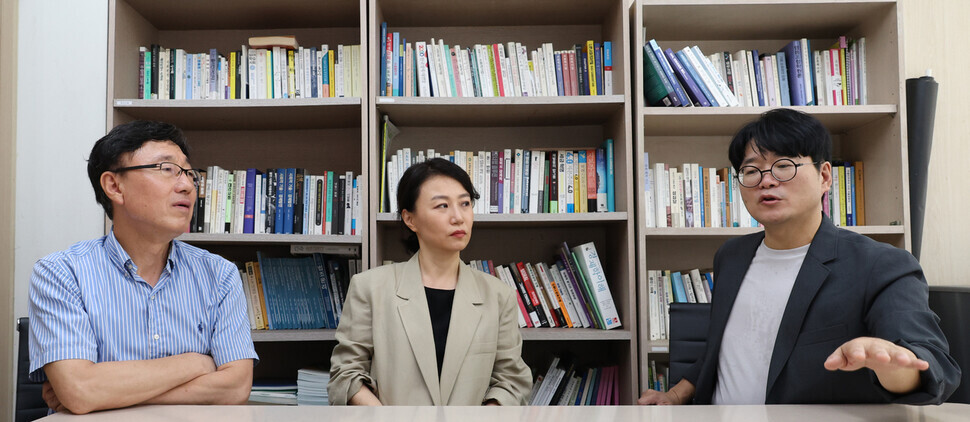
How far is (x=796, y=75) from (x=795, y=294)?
1289 mm

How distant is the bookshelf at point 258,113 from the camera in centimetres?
234

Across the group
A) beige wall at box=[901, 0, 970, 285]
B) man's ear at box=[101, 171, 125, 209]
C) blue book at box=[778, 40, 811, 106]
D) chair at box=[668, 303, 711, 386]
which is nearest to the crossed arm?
man's ear at box=[101, 171, 125, 209]

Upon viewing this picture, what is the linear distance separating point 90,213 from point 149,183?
0.96m

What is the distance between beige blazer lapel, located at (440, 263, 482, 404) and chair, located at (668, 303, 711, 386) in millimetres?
582

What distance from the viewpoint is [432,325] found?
6.39 ft

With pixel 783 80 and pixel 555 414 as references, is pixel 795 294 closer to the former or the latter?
pixel 555 414

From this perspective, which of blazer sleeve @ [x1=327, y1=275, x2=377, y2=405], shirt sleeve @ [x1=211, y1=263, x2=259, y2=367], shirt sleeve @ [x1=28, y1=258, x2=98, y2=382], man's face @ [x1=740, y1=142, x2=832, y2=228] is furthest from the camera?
blazer sleeve @ [x1=327, y1=275, x2=377, y2=405]

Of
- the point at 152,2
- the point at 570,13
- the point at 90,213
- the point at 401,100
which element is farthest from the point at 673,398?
the point at 152,2

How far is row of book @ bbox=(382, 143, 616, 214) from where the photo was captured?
2434 millimetres

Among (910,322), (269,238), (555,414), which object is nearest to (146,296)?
(269,238)

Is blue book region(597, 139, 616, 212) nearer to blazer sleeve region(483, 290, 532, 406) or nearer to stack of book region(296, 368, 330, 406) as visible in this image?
blazer sleeve region(483, 290, 532, 406)

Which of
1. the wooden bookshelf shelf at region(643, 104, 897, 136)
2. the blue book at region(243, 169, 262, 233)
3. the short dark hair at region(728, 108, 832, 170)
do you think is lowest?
the blue book at region(243, 169, 262, 233)

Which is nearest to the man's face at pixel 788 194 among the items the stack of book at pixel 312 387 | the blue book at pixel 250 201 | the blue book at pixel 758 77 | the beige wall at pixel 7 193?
the blue book at pixel 758 77

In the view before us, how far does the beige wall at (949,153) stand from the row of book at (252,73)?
2311 millimetres
